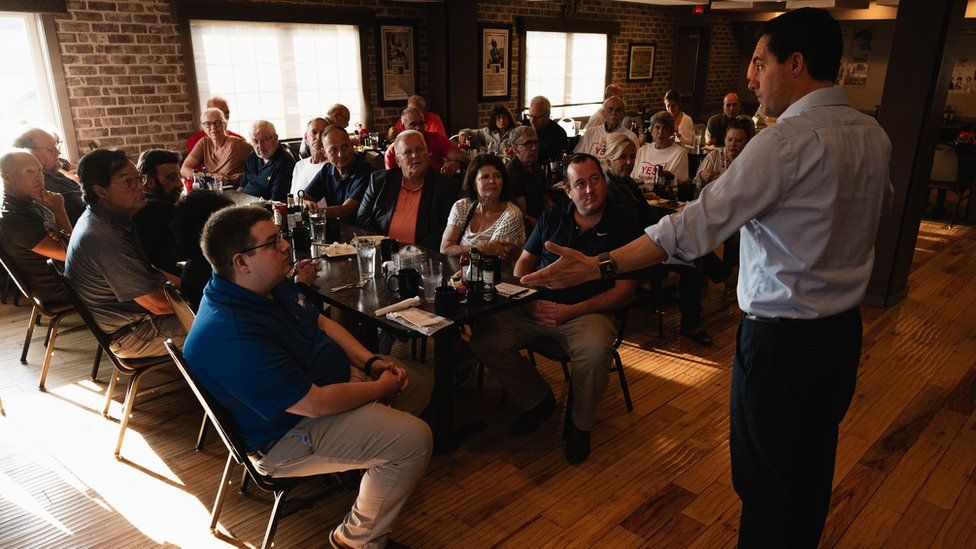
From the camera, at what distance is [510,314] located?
305 centimetres

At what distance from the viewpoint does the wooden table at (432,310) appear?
247cm

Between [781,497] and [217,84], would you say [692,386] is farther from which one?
[217,84]

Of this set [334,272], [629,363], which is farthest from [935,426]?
[334,272]

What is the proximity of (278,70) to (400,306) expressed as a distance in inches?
220

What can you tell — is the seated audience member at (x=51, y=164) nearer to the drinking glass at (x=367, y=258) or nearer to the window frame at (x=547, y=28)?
the drinking glass at (x=367, y=258)

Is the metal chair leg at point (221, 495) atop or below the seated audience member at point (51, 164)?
below

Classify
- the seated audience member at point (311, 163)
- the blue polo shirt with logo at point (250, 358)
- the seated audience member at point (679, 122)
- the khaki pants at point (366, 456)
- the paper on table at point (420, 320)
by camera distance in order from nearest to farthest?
1. the blue polo shirt with logo at point (250, 358)
2. the khaki pants at point (366, 456)
3. the paper on table at point (420, 320)
4. the seated audience member at point (311, 163)
5. the seated audience member at point (679, 122)

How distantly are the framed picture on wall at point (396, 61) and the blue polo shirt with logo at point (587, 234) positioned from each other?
555 centimetres

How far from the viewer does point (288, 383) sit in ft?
6.10

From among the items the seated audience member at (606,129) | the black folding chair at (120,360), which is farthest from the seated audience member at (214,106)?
the black folding chair at (120,360)

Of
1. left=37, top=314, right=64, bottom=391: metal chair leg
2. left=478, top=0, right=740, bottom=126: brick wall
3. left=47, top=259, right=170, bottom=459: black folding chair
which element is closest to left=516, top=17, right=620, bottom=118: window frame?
left=478, top=0, right=740, bottom=126: brick wall

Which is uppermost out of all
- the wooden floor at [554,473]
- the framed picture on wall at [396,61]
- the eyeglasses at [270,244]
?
the framed picture on wall at [396,61]

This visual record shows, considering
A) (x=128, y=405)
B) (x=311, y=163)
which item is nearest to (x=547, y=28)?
(x=311, y=163)

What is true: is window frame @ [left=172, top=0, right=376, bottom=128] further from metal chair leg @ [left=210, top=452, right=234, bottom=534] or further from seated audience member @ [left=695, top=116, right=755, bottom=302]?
metal chair leg @ [left=210, top=452, right=234, bottom=534]
